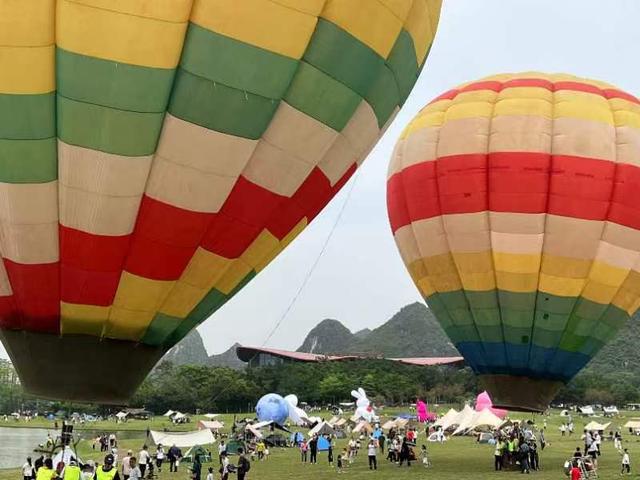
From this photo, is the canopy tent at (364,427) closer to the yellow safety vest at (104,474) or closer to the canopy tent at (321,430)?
the canopy tent at (321,430)

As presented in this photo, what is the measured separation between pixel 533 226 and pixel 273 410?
21.8 metres

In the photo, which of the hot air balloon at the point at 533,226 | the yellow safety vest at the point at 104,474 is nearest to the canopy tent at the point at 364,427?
the hot air balloon at the point at 533,226

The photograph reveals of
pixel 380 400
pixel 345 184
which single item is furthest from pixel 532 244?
pixel 380 400

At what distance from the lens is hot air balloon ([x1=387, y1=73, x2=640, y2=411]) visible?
13320mm

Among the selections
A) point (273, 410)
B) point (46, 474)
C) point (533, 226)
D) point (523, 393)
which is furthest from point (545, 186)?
point (273, 410)

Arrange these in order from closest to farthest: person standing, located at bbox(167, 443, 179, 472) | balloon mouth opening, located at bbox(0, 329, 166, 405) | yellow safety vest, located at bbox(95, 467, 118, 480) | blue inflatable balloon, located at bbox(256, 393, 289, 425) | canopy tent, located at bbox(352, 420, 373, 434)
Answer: balloon mouth opening, located at bbox(0, 329, 166, 405) → yellow safety vest, located at bbox(95, 467, 118, 480) → person standing, located at bbox(167, 443, 179, 472) → canopy tent, located at bbox(352, 420, 373, 434) → blue inflatable balloon, located at bbox(256, 393, 289, 425)

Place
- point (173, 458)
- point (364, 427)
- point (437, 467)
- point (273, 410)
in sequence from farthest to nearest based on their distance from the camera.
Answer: point (273, 410) → point (364, 427) → point (173, 458) → point (437, 467)

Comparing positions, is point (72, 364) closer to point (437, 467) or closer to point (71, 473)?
point (71, 473)

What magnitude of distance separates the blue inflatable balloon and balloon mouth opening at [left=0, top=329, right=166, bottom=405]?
25.6 m

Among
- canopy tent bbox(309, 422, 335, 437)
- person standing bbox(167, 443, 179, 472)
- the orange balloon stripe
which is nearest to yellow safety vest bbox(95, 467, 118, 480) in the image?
the orange balloon stripe

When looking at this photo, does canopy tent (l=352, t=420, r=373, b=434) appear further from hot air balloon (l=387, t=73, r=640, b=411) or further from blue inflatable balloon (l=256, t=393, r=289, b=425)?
hot air balloon (l=387, t=73, r=640, b=411)

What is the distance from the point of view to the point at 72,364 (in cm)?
684

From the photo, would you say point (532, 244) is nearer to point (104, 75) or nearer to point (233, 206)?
point (233, 206)

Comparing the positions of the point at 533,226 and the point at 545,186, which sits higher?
the point at 545,186
